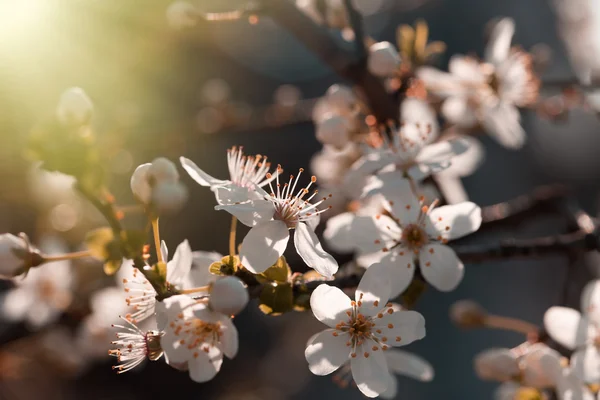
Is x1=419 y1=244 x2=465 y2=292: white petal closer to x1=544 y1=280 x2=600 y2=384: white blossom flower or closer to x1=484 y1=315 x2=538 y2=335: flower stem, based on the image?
x1=544 y1=280 x2=600 y2=384: white blossom flower

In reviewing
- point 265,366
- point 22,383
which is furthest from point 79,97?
point 265,366

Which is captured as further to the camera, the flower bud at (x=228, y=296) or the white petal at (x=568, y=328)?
the white petal at (x=568, y=328)

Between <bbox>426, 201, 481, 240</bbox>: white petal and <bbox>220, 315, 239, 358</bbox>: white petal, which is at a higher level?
<bbox>426, 201, 481, 240</bbox>: white petal

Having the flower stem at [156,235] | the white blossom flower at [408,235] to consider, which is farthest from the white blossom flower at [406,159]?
the flower stem at [156,235]

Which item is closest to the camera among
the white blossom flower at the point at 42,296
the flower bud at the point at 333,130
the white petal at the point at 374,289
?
the white petal at the point at 374,289

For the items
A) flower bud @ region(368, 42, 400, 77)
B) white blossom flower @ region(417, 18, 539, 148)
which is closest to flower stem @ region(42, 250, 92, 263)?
flower bud @ region(368, 42, 400, 77)

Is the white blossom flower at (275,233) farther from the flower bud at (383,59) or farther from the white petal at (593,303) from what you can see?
the white petal at (593,303)

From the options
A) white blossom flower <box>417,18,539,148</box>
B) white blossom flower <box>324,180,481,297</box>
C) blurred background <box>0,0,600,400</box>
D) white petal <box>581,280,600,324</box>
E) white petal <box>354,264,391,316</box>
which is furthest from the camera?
blurred background <box>0,0,600,400</box>
